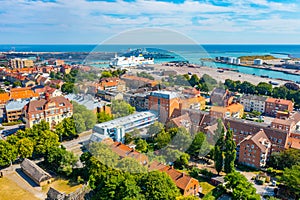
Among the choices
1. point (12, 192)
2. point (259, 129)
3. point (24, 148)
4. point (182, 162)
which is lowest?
point (12, 192)

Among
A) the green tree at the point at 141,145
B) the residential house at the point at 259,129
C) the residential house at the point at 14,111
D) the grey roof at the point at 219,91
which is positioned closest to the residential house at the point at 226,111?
the residential house at the point at 259,129

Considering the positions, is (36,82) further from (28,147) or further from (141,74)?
(141,74)

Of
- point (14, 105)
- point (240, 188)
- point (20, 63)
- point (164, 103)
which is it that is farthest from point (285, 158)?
point (20, 63)

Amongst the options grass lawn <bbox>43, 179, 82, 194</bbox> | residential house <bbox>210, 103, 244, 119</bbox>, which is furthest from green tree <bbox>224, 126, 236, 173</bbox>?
grass lawn <bbox>43, 179, 82, 194</bbox>

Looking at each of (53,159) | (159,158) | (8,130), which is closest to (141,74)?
(159,158)

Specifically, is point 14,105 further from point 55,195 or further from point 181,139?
point 181,139

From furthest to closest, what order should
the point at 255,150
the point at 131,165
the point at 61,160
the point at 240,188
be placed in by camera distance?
the point at 255,150, the point at 61,160, the point at 240,188, the point at 131,165
